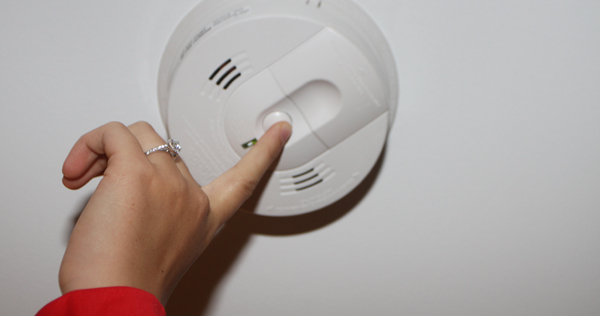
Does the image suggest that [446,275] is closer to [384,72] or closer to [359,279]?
[359,279]

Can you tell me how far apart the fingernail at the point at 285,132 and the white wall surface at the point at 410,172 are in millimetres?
143

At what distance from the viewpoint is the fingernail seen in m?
0.42

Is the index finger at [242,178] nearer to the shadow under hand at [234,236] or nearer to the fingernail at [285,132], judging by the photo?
the fingernail at [285,132]

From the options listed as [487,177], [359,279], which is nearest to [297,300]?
[359,279]

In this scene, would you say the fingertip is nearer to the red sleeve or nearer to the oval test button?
the oval test button

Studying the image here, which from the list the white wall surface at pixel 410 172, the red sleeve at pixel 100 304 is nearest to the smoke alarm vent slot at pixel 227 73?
the white wall surface at pixel 410 172

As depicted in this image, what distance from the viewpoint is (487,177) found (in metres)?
0.51

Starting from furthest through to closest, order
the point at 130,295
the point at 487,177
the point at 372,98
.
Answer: the point at 487,177, the point at 372,98, the point at 130,295

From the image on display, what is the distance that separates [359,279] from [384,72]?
0.32 m

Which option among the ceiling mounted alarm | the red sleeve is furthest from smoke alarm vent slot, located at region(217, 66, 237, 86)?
the red sleeve

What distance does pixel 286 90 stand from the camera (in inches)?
16.3

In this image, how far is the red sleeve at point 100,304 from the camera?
0.87 ft

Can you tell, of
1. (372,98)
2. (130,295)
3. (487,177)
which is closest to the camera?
(130,295)

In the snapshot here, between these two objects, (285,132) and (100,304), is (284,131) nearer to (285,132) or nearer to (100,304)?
(285,132)
